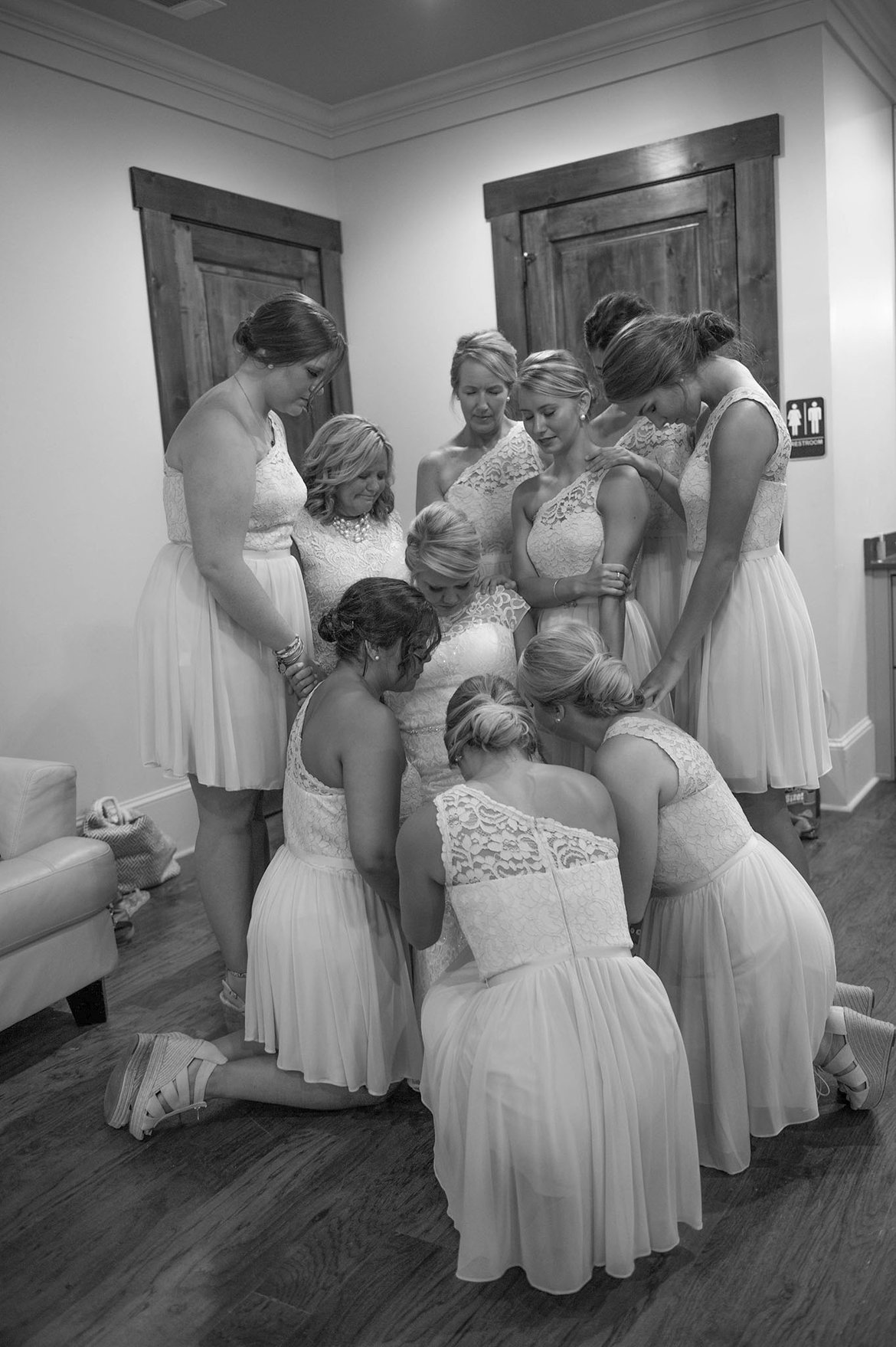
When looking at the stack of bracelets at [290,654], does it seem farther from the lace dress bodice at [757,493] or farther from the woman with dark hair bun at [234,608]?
the lace dress bodice at [757,493]

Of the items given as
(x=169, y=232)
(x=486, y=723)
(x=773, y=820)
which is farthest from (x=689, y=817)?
(x=169, y=232)

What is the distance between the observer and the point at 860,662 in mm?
4441

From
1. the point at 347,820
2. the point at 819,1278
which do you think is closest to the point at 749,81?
the point at 347,820

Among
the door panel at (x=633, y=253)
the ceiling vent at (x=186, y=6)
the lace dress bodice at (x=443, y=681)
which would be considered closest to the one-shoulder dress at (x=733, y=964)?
the lace dress bodice at (x=443, y=681)

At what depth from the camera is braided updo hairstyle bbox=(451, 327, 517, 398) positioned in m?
2.75

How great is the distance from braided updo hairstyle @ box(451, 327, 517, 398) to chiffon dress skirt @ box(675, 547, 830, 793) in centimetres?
77

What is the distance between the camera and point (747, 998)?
2.03 metres

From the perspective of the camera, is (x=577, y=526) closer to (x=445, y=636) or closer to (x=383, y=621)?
(x=445, y=636)

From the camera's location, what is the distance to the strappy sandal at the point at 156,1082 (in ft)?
7.35

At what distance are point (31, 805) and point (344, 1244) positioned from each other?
1.39 metres

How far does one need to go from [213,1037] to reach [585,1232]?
129 centimetres

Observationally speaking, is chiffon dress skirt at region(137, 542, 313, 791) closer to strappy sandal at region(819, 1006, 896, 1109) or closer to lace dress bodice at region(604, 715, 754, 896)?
→ lace dress bodice at region(604, 715, 754, 896)

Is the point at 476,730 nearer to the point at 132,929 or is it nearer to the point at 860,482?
the point at 132,929

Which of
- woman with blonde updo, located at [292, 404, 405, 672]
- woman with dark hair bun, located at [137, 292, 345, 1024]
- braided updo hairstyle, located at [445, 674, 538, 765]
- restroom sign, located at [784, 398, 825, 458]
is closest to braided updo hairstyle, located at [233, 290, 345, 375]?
woman with dark hair bun, located at [137, 292, 345, 1024]
